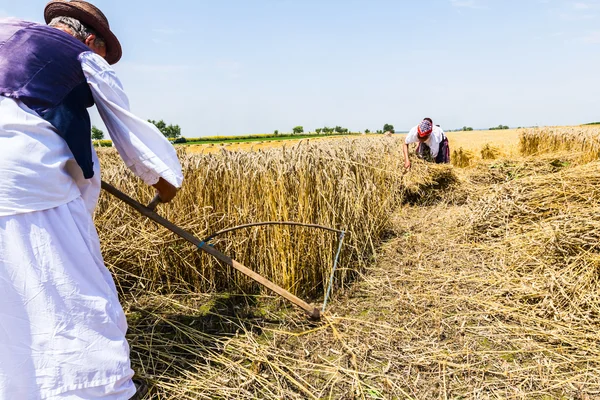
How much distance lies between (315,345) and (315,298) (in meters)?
0.69

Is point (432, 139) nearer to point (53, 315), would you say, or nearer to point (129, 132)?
point (129, 132)

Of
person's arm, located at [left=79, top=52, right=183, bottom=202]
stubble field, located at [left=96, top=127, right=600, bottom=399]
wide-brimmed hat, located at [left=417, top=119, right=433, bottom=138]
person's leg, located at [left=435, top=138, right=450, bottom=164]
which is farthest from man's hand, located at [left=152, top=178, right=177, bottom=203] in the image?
person's leg, located at [left=435, top=138, right=450, bottom=164]

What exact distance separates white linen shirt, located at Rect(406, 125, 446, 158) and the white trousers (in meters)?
5.86

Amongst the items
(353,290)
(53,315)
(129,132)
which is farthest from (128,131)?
(353,290)

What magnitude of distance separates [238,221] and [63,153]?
1.72 metres

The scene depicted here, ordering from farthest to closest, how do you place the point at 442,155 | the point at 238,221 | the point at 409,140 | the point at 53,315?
the point at 442,155
the point at 409,140
the point at 238,221
the point at 53,315

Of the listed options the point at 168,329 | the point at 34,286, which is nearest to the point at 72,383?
the point at 34,286

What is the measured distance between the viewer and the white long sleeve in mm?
1539

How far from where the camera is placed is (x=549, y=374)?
216 centimetres

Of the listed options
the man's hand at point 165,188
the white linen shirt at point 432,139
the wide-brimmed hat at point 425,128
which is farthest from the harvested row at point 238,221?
the white linen shirt at point 432,139

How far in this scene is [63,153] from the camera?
4.93 feet

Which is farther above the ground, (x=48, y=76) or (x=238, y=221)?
(x=48, y=76)

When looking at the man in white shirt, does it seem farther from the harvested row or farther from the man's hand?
the man's hand

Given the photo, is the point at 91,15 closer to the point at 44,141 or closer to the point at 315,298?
the point at 44,141
